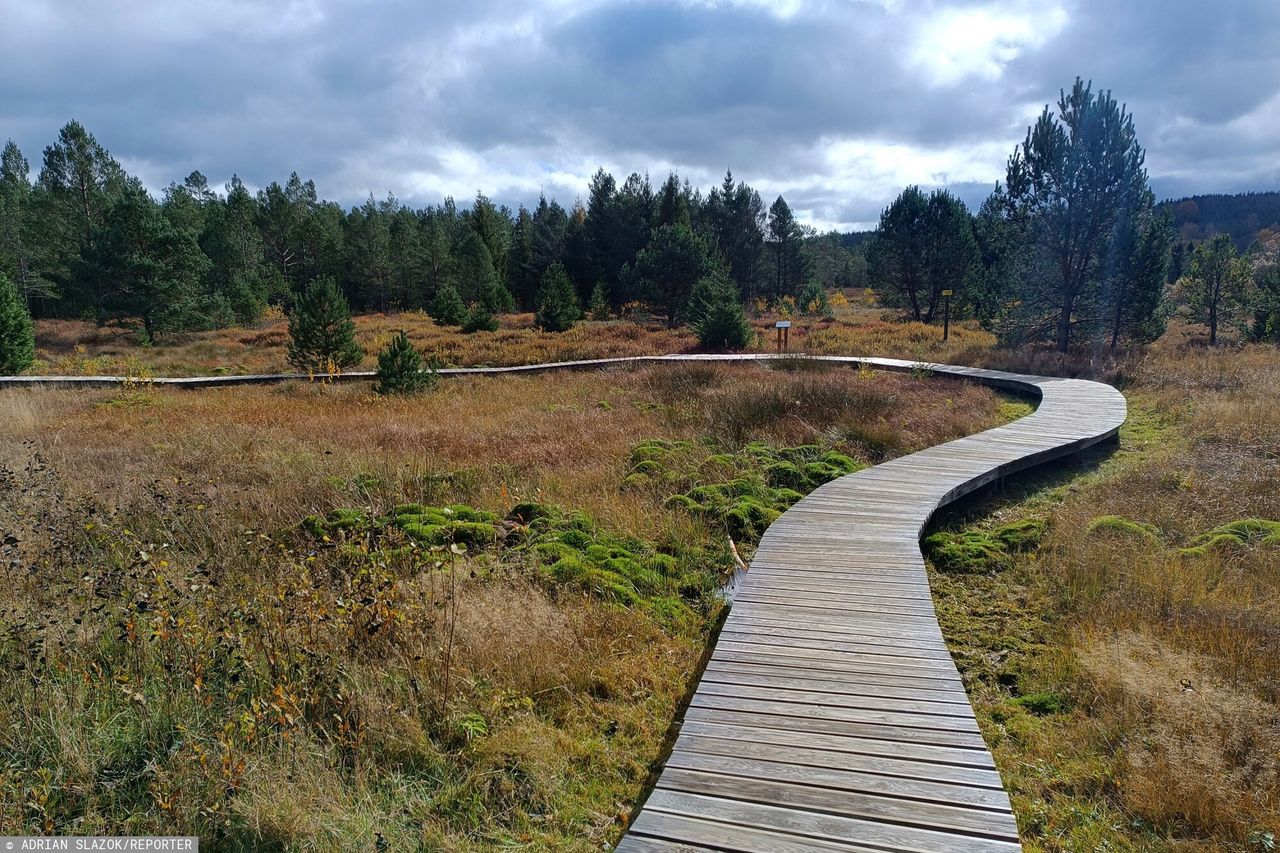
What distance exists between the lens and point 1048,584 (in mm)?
6293

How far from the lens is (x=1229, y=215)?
13775 cm

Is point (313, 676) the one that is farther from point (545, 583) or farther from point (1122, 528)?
point (1122, 528)

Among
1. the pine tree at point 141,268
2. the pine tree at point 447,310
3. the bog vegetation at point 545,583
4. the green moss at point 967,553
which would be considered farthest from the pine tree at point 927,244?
the pine tree at point 141,268

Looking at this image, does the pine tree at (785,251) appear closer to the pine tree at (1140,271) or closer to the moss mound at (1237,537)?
the pine tree at (1140,271)

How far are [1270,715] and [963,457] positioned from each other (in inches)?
228

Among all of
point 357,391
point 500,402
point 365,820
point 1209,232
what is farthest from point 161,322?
point 1209,232

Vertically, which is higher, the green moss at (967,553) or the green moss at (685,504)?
the green moss at (685,504)

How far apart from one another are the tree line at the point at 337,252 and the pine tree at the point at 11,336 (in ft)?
31.0

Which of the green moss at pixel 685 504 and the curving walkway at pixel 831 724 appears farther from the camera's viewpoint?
the green moss at pixel 685 504

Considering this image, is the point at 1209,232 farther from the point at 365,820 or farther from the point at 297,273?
the point at 365,820

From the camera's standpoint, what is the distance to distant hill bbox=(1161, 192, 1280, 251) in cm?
12638

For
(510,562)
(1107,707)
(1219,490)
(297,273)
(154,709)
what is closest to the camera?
(154,709)

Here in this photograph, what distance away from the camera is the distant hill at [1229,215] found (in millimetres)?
126375

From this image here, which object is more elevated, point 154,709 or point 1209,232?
point 1209,232
